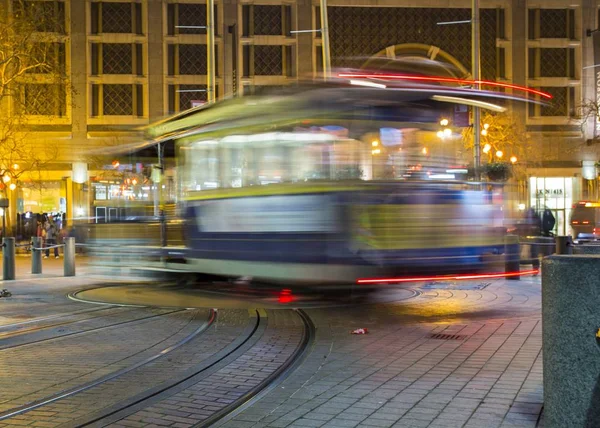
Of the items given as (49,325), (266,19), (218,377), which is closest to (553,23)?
(266,19)

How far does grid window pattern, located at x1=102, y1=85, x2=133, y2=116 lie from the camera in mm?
44812

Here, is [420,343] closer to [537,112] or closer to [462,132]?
[462,132]

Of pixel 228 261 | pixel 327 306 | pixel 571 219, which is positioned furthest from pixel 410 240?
pixel 571 219

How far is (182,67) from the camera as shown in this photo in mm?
45375

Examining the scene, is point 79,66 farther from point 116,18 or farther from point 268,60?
point 268,60

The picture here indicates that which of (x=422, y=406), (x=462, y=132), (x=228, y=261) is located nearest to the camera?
(x=422, y=406)

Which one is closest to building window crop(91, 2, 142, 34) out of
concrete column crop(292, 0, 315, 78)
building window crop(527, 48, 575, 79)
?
concrete column crop(292, 0, 315, 78)

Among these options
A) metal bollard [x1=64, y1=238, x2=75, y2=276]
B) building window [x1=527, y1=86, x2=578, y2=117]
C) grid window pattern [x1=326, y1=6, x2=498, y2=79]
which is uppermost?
grid window pattern [x1=326, y1=6, x2=498, y2=79]

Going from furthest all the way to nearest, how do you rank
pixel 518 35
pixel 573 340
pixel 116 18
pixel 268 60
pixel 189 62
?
pixel 518 35 < pixel 268 60 < pixel 189 62 < pixel 116 18 < pixel 573 340

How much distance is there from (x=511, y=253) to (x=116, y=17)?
3843cm

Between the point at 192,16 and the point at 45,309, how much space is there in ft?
118

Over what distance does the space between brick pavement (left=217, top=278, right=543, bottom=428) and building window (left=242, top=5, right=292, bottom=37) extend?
37.0 meters

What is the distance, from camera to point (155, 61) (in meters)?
45.1

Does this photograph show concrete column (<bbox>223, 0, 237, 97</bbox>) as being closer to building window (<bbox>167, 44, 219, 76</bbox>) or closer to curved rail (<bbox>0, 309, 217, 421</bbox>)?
building window (<bbox>167, 44, 219, 76</bbox>)
